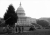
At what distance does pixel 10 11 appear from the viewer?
162 feet

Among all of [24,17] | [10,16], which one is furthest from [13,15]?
[24,17]

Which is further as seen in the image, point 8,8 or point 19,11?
point 19,11

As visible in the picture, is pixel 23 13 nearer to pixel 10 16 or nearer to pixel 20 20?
pixel 20 20

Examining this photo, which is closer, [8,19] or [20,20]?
[8,19]

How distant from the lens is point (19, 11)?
101750 mm

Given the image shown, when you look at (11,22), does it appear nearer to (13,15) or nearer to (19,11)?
(13,15)

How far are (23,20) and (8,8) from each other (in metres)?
47.9

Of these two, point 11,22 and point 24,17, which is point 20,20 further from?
point 11,22

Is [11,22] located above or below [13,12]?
below

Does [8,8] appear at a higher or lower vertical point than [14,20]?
higher

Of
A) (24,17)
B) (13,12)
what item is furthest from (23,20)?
(13,12)

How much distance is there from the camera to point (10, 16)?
49125 millimetres

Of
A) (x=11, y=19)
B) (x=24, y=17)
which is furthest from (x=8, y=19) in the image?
(x=24, y=17)

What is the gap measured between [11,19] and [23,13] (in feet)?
171
